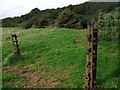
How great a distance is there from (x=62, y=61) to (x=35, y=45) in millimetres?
7987

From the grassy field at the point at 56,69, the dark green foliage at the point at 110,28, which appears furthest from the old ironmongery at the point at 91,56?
the dark green foliage at the point at 110,28

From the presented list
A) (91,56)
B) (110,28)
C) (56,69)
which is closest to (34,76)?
(56,69)

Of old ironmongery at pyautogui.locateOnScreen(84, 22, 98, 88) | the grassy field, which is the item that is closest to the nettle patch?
the grassy field

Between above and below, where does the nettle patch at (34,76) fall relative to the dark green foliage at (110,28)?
below

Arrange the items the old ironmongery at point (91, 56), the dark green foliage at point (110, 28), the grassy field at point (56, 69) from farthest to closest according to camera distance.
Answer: the dark green foliage at point (110, 28) < the grassy field at point (56, 69) < the old ironmongery at point (91, 56)

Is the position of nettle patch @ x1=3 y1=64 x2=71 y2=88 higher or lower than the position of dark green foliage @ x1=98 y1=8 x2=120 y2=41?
lower

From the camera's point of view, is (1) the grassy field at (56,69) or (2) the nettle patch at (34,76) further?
(2) the nettle patch at (34,76)

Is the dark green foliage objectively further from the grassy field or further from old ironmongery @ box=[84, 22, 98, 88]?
old ironmongery @ box=[84, 22, 98, 88]

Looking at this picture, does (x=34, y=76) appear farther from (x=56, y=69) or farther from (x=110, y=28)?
(x=110, y=28)

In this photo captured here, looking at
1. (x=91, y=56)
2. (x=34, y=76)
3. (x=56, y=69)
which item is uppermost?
(x=91, y=56)

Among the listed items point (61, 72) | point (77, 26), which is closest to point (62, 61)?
point (61, 72)

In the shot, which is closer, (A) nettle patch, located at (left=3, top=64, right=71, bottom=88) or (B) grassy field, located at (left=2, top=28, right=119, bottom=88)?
(B) grassy field, located at (left=2, top=28, right=119, bottom=88)

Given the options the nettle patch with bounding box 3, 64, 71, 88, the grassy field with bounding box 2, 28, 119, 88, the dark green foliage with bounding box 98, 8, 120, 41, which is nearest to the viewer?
the grassy field with bounding box 2, 28, 119, 88

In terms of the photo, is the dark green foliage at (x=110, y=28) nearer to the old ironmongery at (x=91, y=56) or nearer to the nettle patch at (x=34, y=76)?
the nettle patch at (x=34, y=76)
